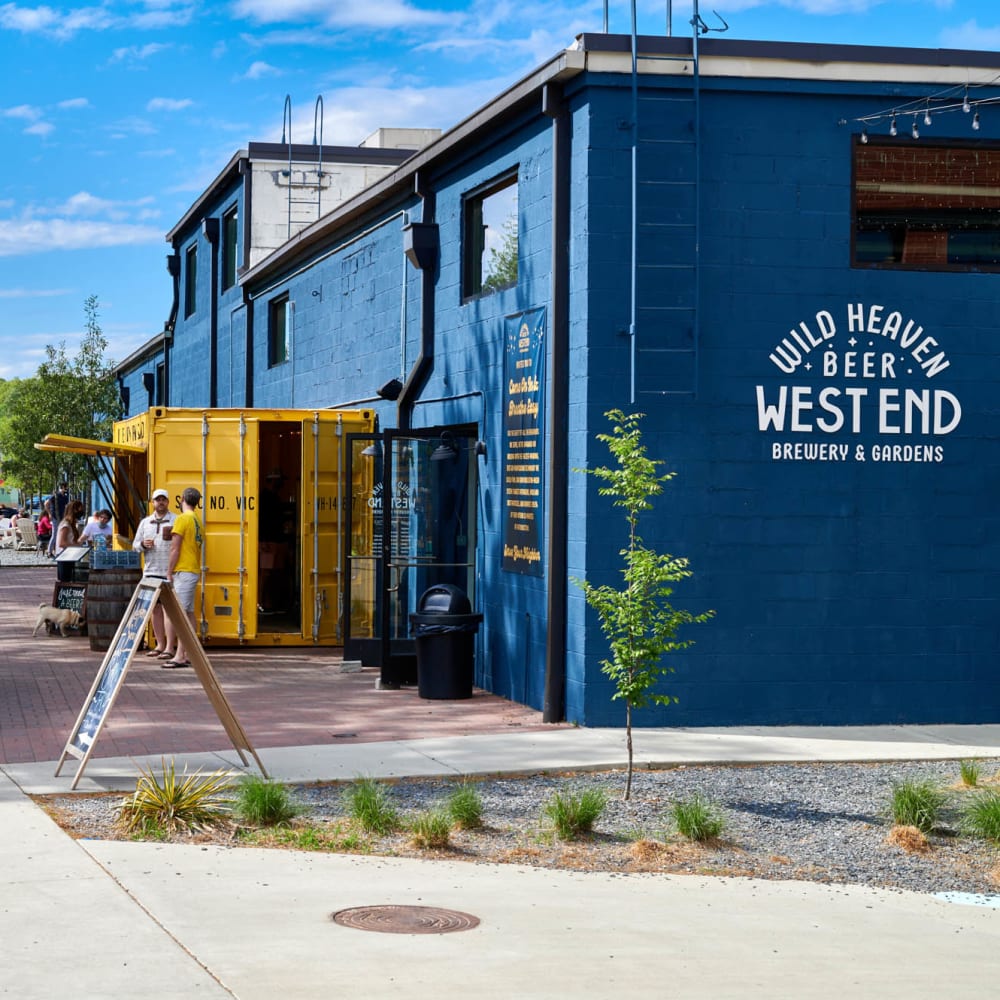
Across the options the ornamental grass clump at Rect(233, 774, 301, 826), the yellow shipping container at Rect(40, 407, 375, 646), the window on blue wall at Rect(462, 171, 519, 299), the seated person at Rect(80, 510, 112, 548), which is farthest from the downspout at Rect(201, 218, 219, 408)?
the ornamental grass clump at Rect(233, 774, 301, 826)

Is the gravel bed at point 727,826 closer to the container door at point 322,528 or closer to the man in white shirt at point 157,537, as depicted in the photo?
the man in white shirt at point 157,537

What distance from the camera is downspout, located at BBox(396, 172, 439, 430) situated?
1767 centimetres

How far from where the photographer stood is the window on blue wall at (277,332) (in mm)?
27453

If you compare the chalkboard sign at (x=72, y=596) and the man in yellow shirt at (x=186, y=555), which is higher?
the man in yellow shirt at (x=186, y=555)

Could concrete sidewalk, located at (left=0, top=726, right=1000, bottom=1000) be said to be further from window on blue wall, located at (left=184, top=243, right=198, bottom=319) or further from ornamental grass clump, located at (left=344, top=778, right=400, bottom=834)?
window on blue wall, located at (left=184, top=243, right=198, bottom=319)

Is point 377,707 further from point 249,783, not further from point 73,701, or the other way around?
point 249,783

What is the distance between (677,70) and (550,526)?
4.05m

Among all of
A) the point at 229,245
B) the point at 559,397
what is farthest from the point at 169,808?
the point at 229,245

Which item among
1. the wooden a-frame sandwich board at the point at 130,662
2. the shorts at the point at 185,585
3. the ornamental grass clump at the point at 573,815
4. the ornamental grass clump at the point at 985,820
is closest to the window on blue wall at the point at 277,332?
the shorts at the point at 185,585

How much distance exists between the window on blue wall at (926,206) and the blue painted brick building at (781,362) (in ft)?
0.06

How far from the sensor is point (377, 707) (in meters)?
14.7

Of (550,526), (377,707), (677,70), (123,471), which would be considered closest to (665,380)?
(550,526)

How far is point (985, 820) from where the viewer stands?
9172mm

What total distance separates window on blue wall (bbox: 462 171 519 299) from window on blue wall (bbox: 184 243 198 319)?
20789 millimetres
